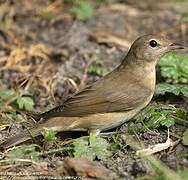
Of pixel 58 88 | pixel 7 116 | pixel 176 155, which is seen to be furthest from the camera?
pixel 58 88

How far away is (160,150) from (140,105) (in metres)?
1.00

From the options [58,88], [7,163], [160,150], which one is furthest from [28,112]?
[160,150]

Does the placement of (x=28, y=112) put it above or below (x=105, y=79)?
below

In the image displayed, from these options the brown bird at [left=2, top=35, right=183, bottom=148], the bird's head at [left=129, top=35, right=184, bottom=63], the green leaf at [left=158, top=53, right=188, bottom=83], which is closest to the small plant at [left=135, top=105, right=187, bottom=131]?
the brown bird at [left=2, top=35, right=183, bottom=148]

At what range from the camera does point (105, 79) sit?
23.2 ft

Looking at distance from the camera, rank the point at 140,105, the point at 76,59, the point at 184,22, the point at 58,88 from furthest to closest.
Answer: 1. the point at 184,22
2. the point at 76,59
3. the point at 58,88
4. the point at 140,105

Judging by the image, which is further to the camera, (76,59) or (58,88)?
(76,59)

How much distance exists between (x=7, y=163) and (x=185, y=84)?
2906 mm

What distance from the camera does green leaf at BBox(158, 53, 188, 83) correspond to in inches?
299

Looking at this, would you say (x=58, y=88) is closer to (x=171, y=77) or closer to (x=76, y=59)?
(x=76, y=59)

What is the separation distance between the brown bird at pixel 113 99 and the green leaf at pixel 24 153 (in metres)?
0.32

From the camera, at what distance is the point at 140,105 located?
22.4 feet

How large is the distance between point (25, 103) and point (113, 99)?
144 cm

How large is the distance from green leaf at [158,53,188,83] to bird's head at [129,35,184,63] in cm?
60
